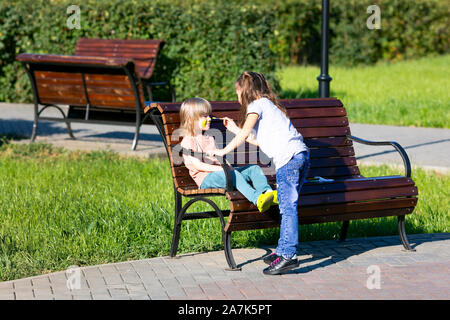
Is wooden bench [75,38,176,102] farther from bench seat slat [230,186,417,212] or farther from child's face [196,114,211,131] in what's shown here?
bench seat slat [230,186,417,212]

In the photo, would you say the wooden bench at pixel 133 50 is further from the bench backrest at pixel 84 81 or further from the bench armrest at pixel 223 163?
the bench armrest at pixel 223 163

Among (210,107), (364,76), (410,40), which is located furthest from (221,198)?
(410,40)

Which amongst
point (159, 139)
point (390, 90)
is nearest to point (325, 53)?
point (159, 139)

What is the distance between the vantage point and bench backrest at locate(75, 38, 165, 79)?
491 inches

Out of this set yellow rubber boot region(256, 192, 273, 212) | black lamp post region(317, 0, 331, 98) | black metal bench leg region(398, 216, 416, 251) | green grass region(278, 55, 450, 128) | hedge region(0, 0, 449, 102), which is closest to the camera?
yellow rubber boot region(256, 192, 273, 212)

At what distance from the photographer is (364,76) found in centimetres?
2142

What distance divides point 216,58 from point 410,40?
49.6ft

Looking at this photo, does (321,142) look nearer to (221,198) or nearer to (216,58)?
(221,198)

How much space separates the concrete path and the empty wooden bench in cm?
33

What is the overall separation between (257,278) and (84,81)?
5308 millimetres

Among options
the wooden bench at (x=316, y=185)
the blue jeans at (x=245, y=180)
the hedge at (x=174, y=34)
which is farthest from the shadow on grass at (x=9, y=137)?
the blue jeans at (x=245, y=180)

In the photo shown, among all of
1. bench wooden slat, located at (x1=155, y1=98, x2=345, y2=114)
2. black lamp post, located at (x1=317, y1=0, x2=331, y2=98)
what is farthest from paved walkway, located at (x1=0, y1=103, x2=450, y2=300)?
black lamp post, located at (x1=317, y1=0, x2=331, y2=98)

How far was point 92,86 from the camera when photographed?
31.6 feet

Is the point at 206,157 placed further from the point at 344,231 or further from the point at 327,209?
the point at 344,231
